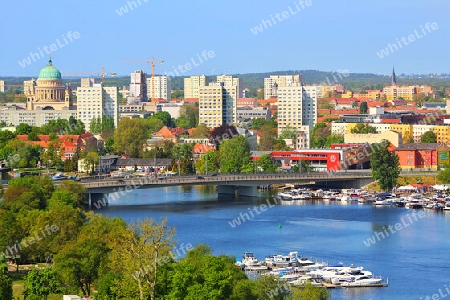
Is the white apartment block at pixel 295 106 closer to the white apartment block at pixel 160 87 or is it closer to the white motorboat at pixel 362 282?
the white motorboat at pixel 362 282

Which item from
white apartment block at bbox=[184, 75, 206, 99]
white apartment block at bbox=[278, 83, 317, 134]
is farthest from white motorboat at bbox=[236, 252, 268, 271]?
white apartment block at bbox=[184, 75, 206, 99]

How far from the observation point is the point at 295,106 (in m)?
63.2

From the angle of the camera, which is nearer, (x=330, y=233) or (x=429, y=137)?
(x=330, y=233)

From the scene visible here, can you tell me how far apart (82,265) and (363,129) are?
35.1 m

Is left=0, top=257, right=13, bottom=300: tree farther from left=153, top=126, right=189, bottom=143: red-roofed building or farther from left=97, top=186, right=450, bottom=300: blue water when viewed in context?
left=153, top=126, right=189, bottom=143: red-roofed building

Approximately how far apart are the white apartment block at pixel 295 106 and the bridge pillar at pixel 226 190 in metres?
20.7

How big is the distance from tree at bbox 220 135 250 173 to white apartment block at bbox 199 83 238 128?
49.2ft

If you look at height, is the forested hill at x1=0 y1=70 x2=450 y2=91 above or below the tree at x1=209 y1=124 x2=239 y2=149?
above

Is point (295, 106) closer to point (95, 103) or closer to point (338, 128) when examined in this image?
point (338, 128)

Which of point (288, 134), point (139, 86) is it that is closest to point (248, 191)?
point (288, 134)

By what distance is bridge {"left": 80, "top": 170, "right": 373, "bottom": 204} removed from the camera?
38.1 meters

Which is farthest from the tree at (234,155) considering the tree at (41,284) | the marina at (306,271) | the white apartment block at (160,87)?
the white apartment block at (160,87)

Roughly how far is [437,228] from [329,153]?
15138 millimetres

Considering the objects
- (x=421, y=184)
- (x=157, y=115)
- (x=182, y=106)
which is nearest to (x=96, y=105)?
(x=157, y=115)
